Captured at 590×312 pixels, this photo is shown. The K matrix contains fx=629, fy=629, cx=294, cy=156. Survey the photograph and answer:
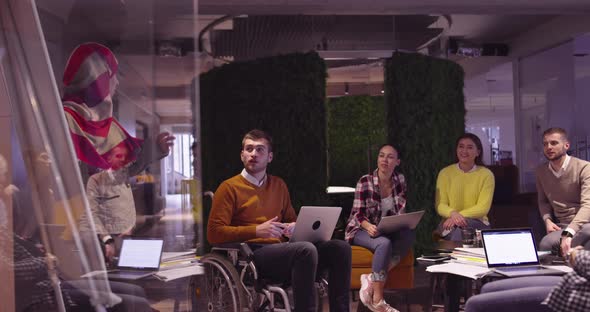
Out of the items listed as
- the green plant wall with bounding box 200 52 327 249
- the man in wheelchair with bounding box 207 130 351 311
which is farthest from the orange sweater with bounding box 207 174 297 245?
the green plant wall with bounding box 200 52 327 249

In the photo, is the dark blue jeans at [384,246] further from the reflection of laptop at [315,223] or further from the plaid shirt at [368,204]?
the reflection of laptop at [315,223]

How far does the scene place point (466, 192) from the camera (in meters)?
5.11

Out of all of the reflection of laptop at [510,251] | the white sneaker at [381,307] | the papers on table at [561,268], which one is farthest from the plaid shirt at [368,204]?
the papers on table at [561,268]

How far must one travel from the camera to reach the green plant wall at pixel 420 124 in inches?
303

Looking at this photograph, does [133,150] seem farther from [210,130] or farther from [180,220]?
[210,130]

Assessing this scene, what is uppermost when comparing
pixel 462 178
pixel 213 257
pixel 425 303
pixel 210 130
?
pixel 210 130

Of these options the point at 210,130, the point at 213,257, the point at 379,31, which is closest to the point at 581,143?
the point at 379,31

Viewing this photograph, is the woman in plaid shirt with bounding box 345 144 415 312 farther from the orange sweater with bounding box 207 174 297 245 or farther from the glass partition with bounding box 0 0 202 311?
the glass partition with bounding box 0 0 202 311

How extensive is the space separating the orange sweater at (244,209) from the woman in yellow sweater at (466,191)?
1.53 meters

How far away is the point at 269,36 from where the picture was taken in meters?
8.16

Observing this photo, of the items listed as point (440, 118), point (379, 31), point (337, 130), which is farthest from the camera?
point (337, 130)

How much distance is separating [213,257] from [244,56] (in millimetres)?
5217

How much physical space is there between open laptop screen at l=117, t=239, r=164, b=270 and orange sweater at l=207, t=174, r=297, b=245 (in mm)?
2179

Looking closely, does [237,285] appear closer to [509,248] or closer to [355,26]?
[509,248]
